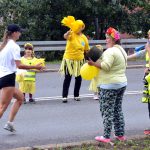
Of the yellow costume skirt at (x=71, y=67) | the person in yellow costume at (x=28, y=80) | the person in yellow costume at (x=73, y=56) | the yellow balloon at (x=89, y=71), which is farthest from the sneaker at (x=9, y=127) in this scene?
the yellow costume skirt at (x=71, y=67)

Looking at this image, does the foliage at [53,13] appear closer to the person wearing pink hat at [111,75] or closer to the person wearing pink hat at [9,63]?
the person wearing pink hat at [9,63]

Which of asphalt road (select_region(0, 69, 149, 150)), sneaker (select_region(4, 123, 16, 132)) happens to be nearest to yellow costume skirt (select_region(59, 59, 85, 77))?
asphalt road (select_region(0, 69, 149, 150))

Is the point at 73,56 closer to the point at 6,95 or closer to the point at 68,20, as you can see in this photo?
the point at 68,20

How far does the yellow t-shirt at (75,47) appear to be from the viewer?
40.2 feet

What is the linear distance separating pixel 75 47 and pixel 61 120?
2697 mm

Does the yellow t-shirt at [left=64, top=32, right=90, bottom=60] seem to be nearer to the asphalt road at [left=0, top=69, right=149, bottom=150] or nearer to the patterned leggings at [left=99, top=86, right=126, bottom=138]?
the asphalt road at [left=0, top=69, right=149, bottom=150]

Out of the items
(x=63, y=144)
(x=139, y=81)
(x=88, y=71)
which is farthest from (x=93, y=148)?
(x=139, y=81)

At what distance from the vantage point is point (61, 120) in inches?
396

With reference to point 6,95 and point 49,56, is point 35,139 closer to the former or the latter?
point 6,95

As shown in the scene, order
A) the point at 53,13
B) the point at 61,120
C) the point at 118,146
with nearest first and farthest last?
the point at 118,146
the point at 61,120
the point at 53,13

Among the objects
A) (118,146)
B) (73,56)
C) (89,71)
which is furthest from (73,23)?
(118,146)

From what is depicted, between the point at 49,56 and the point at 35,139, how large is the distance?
14456 millimetres

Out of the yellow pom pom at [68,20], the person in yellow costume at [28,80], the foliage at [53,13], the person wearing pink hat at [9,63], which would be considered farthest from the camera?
the foliage at [53,13]

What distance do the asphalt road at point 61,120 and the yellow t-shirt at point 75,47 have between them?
1.04 metres
